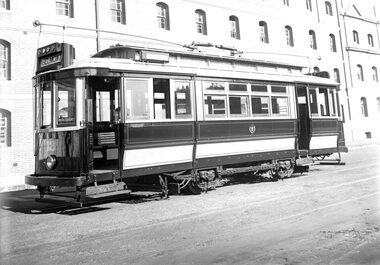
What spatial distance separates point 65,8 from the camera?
17750 millimetres

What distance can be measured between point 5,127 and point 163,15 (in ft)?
36.8

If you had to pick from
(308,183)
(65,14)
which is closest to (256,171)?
(308,183)

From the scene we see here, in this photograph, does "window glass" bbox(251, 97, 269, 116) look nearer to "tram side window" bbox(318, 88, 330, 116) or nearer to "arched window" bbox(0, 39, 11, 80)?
"tram side window" bbox(318, 88, 330, 116)

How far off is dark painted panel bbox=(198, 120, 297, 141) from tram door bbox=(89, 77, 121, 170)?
2.33 meters

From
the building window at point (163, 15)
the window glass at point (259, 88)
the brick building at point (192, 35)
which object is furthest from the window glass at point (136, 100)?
the building window at point (163, 15)

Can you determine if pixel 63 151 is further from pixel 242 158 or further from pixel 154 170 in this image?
pixel 242 158

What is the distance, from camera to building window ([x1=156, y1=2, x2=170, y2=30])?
2127cm

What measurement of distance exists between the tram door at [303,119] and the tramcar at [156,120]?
470 millimetres

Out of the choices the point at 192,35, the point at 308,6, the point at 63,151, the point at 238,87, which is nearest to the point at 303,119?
the point at 238,87

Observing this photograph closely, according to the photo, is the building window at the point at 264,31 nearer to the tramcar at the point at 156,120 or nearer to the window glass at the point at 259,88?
the tramcar at the point at 156,120

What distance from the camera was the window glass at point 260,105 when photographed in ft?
35.3

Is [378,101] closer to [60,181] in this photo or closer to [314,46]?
[314,46]

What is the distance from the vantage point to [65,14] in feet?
58.1

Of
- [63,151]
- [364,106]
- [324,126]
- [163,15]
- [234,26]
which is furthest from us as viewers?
[364,106]
